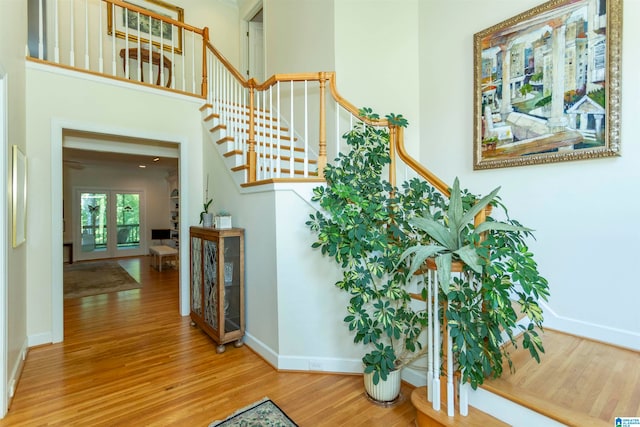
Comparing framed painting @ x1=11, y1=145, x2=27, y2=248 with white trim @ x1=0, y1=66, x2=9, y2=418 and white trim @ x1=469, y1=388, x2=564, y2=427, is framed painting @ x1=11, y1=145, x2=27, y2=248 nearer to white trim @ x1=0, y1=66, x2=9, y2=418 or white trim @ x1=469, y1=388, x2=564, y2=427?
white trim @ x1=0, y1=66, x2=9, y2=418

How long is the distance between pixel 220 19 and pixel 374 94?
3679 mm

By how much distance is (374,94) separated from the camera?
129 inches

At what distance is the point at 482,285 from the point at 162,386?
2320 mm

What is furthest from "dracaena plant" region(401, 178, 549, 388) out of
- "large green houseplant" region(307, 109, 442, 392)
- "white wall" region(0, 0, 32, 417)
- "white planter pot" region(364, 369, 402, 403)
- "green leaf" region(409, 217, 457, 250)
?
"white wall" region(0, 0, 32, 417)

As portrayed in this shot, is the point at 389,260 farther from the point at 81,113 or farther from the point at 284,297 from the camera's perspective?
the point at 81,113

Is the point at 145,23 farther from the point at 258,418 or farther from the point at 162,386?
the point at 258,418

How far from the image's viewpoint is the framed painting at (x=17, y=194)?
213cm

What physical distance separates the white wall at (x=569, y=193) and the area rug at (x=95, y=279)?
5399mm

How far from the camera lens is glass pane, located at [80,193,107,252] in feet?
26.6

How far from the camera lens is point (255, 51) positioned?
552 cm

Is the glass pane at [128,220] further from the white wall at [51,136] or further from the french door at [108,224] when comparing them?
the white wall at [51,136]

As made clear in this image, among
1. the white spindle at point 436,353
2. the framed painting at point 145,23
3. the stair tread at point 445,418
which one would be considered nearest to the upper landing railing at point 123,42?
the framed painting at point 145,23

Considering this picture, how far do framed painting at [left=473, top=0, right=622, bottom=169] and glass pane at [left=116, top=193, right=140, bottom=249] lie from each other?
9.28 meters

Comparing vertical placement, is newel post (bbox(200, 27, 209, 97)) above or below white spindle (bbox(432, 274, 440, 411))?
above
